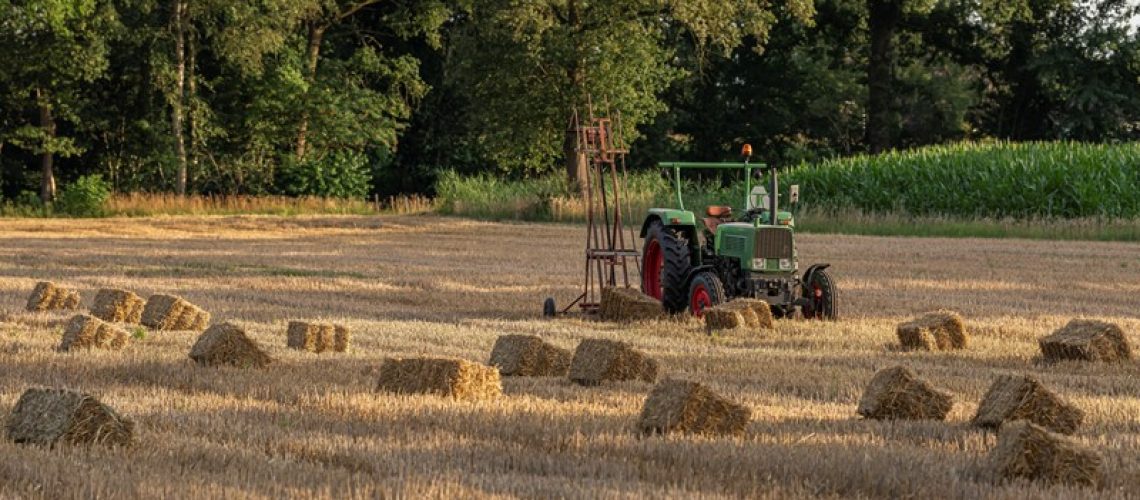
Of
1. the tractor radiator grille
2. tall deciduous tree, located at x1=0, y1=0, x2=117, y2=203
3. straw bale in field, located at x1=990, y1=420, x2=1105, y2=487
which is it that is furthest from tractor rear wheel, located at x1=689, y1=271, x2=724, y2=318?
tall deciduous tree, located at x1=0, y1=0, x2=117, y2=203

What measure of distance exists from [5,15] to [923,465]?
40105 millimetres

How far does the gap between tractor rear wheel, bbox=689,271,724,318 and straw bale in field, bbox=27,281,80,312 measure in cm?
566

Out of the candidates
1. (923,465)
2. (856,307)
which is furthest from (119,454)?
(856,307)

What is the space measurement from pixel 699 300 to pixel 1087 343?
397cm

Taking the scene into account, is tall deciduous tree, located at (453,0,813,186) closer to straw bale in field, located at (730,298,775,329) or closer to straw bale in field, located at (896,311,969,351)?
straw bale in field, located at (730,298,775,329)

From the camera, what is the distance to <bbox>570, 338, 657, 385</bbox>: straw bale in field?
9.98 m

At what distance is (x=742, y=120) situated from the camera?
6047 cm

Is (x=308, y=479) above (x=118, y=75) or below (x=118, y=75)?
below

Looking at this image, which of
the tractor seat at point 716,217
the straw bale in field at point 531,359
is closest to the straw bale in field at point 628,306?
the tractor seat at point 716,217

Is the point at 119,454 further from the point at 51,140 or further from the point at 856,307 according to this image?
the point at 51,140

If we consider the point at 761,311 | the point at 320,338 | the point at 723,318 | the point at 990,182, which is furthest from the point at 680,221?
the point at 990,182

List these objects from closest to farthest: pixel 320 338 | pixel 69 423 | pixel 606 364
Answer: pixel 69 423, pixel 606 364, pixel 320 338

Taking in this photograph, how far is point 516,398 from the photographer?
9.19m

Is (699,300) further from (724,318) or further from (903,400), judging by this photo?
(903,400)
